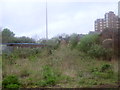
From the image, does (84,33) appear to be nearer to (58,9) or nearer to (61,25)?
(61,25)

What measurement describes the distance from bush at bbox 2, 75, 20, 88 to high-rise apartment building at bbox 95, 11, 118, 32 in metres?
1.69

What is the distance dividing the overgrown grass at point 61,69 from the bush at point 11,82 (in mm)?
85

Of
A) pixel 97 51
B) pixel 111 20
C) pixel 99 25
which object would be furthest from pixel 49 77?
pixel 111 20

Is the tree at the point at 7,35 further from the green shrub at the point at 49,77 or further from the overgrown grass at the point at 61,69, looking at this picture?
the green shrub at the point at 49,77

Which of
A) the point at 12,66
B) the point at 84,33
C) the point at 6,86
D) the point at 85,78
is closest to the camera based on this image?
the point at 6,86

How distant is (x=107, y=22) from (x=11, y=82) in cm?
188

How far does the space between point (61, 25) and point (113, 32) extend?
95 cm

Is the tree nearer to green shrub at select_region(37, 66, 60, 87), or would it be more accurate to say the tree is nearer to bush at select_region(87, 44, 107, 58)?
green shrub at select_region(37, 66, 60, 87)

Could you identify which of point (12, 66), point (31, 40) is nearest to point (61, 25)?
point (31, 40)

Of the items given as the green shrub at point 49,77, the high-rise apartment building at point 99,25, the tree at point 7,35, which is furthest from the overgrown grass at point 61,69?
the high-rise apartment building at point 99,25

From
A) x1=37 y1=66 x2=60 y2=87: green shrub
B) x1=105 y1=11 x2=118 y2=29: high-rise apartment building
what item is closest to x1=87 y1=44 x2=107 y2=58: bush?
x1=105 y1=11 x2=118 y2=29: high-rise apartment building

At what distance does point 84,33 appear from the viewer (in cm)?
321

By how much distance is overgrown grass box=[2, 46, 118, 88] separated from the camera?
2.71 meters

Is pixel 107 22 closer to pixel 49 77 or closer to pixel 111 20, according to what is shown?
pixel 111 20
